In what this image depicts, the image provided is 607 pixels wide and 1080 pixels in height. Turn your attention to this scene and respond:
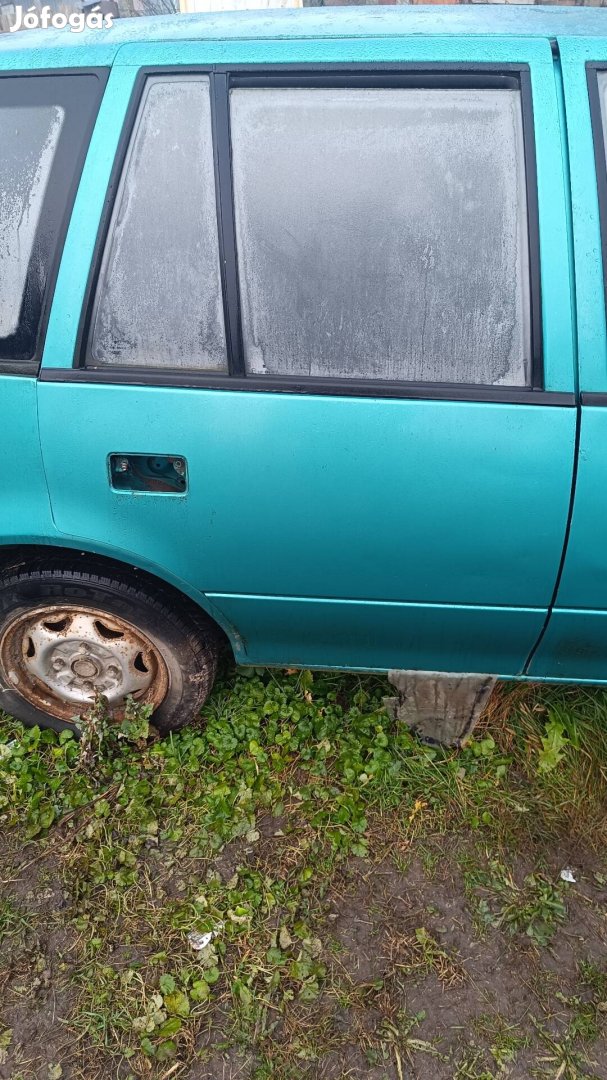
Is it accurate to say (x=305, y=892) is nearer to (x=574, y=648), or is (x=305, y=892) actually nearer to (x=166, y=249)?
(x=574, y=648)

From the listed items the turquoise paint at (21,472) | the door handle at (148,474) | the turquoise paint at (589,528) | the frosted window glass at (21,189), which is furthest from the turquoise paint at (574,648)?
the frosted window glass at (21,189)

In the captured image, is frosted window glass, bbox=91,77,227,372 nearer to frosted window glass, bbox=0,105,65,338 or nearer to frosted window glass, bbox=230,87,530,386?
frosted window glass, bbox=230,87,530,386

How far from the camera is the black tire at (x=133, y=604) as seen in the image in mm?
1886

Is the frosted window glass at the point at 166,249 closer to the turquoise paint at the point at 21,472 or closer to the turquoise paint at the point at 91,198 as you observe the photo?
the turquoise paint at the point at 91,198

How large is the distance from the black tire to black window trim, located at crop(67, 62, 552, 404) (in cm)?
54

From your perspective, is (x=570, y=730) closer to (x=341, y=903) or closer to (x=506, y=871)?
(x=506, y=871)

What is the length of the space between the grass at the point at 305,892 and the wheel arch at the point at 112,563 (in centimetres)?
47

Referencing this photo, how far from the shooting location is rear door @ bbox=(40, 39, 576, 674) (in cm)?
155

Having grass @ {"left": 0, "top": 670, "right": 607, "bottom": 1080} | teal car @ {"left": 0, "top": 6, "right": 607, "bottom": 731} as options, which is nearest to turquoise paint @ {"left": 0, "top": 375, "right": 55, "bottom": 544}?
teal car @ {"left": 0, "top": 6, "right": 607, "bottom": 731}

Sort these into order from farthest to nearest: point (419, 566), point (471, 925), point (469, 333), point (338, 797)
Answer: point (338, 797) < point (471, 925) < point (419, 566) < point (469, 333)

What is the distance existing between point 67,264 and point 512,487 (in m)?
1.15

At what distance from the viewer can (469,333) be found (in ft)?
5.19

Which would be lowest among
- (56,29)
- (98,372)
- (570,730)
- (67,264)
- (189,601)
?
(570,730)

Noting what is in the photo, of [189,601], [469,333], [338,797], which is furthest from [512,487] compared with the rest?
[338,797]
